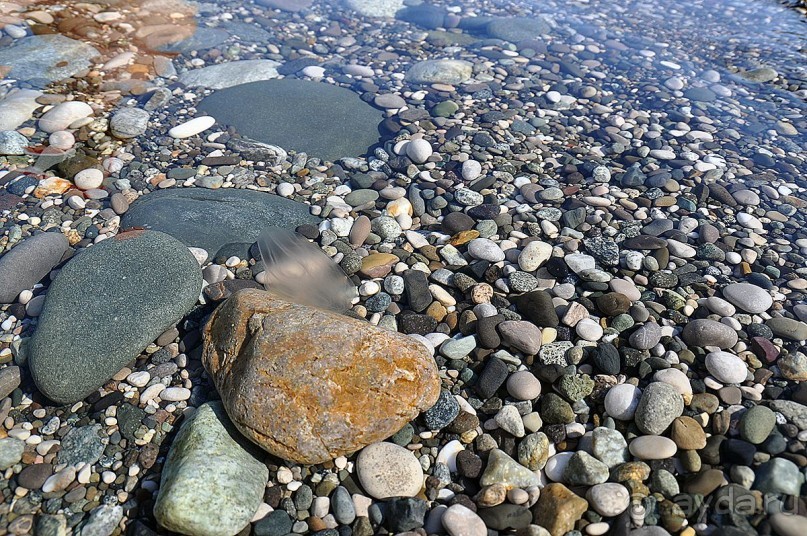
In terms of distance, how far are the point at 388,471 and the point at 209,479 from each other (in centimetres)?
82

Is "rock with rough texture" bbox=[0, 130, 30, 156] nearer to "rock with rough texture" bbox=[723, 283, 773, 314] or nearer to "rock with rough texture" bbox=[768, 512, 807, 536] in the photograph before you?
"rock with rough texture" bbox=[723, 283, 773, 314]

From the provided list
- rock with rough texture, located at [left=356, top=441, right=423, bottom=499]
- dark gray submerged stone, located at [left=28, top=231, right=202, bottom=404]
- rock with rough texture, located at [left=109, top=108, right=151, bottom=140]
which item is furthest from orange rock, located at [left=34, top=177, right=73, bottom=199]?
rock with rough texture, located at [left=356, top=441, right=423, bottom=499]

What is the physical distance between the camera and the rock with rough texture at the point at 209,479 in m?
2.39

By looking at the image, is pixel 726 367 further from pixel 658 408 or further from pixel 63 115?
pixel 63 115

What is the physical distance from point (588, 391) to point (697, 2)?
8.45m

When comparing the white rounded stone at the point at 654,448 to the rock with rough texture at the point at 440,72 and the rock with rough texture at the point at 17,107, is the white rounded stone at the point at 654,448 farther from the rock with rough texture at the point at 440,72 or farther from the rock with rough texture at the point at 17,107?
the rock with rough texture at the point at 17,107

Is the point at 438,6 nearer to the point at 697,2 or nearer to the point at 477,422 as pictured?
the point at 697,2

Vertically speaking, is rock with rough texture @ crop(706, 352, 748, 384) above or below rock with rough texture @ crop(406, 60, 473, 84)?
below

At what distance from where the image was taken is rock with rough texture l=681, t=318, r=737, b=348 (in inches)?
129

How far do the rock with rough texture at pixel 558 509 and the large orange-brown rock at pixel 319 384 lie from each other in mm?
692

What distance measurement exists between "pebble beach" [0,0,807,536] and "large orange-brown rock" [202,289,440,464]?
0.5 inches

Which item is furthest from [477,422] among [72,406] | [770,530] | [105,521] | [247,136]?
[247,136]

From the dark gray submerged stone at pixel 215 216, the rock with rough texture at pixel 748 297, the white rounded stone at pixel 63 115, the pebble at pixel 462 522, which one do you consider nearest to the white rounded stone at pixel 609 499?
the pebble at pixel 462 522

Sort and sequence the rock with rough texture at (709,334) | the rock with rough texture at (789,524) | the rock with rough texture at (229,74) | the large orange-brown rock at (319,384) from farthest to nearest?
the rock with rough texture at (229,74) < the rock with rough texture at (709,334) < the large orange-brown rock at (319,384) < the rock with rough texture at (789,524)
